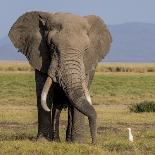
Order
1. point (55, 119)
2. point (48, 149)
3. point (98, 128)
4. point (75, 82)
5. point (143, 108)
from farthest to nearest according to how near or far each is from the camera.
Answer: point (143, 108), point (98, 128), point (55, 119), point (48, 149), point (75, 82)

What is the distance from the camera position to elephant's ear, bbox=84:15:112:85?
40.8ft

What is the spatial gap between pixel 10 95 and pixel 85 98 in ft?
85.2

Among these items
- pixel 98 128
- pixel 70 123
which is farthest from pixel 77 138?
pixel 98 128

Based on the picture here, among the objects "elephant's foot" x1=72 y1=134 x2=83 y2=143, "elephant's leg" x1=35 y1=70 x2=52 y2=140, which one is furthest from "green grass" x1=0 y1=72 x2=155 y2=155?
"elephant's leg" x1=35 y1=70 x2=52 y2=140

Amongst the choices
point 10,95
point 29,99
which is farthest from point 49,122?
point 10,95

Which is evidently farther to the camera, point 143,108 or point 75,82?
point 143,108

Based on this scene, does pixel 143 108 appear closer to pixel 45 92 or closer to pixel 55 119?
pixel 55 119

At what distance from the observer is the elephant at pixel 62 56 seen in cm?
1141

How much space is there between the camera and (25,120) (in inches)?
843

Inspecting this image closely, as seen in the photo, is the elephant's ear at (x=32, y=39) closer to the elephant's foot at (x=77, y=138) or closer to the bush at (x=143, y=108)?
the elephant's foot at (x=77, y=138)

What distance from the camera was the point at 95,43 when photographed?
1283 cm

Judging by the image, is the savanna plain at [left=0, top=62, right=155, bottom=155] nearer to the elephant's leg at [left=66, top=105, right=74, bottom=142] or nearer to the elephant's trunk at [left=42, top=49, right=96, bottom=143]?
the elephant's leg at [left=66, top=105, right=74, bottom=142]

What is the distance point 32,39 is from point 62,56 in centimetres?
133

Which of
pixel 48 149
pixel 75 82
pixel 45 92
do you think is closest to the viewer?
pixel 75 82
